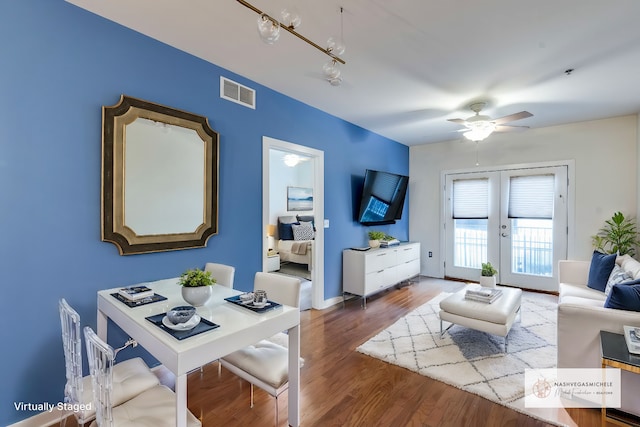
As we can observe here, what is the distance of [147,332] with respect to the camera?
148cm

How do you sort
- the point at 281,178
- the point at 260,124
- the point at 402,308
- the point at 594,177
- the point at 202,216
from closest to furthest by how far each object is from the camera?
the point at 202,216
the point at 260,124
the point at 402,308
the point at 594,177
the point at 281,178

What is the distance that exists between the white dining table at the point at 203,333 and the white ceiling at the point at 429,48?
78.8 inches

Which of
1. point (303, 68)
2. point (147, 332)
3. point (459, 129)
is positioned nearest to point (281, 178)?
point (459, 129)

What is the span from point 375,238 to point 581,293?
2.61 m

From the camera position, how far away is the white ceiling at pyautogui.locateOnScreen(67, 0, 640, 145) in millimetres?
2016

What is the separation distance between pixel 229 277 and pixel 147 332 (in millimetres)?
982

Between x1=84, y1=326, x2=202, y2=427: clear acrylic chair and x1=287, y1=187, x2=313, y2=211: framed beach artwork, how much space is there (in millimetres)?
6071

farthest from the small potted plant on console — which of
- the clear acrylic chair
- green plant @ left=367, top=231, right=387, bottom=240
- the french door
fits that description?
the clear acrylic chair

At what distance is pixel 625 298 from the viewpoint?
206 cm

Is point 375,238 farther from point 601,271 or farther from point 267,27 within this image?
point 267,27

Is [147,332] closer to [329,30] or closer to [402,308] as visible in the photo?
[329,30]

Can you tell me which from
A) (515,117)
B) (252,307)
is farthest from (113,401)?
(515,117)

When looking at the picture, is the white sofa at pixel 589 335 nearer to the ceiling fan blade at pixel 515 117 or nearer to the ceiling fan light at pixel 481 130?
the ceiling fan blade at pixel 515 117

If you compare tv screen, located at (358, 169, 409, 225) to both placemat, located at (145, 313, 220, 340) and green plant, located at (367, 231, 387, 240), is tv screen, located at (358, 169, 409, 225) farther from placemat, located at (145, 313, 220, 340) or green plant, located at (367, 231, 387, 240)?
placemat, located at (145, 313, 220, 340)
